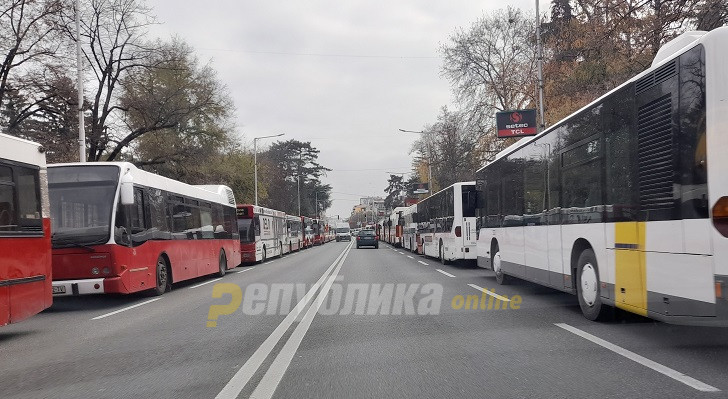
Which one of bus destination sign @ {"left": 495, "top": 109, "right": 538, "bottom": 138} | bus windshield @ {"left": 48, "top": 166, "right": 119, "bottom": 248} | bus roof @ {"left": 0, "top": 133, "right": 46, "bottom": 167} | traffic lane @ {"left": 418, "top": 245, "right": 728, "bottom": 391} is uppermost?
bus destination sign @ {"left": 495, "top": 109, "right": 538, "bottom": 138}

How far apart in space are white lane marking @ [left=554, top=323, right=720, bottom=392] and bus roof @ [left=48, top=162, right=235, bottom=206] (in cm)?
928

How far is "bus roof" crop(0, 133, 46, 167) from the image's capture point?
8281mm

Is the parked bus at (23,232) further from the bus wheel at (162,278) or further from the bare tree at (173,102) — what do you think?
the bare tree at (173,102)

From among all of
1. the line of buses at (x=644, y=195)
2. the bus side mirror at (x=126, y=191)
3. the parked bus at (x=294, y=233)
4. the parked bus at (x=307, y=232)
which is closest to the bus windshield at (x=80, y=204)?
the bus side mirror at (x=126, y=191)

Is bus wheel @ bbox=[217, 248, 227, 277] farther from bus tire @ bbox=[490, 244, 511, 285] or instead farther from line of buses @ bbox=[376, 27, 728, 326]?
line of buses @ bbox=[376, 27, 728, 326]

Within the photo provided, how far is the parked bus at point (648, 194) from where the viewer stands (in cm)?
568

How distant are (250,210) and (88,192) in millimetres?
15742

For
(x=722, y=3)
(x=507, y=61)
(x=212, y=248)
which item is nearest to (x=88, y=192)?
(x=212, y=248)

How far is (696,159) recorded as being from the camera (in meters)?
5.82

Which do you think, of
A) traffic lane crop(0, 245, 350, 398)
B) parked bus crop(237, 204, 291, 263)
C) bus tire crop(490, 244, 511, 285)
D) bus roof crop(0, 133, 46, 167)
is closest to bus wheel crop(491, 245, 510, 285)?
bus tire crop(490, 244, 511, 285)

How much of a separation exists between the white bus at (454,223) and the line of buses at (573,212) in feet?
12.9

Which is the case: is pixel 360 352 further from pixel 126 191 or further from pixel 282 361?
pixel 126 191

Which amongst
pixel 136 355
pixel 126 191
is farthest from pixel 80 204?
pixel 136 355

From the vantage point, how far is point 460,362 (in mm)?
6430
